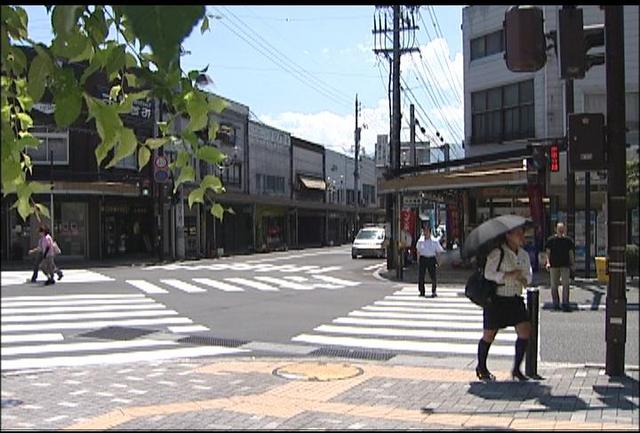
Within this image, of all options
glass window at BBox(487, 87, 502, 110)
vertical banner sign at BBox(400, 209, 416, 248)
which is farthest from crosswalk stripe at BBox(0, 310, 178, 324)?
glass window at BBox(487, 87, 502, 110)

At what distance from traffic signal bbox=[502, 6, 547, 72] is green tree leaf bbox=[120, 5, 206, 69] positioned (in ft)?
15.2

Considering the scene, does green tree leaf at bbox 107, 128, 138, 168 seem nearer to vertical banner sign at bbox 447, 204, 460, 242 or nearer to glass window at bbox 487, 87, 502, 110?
glass window at bbox 487, 87, 502, 110

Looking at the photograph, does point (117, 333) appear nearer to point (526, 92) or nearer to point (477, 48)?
point (526, 92)

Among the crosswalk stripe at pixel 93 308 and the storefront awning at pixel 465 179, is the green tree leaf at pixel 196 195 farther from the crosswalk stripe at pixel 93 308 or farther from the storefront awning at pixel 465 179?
the storefront awning at pixel 465 179

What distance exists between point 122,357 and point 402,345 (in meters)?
4.14

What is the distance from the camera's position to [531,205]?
2338 centimetres

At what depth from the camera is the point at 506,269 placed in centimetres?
783

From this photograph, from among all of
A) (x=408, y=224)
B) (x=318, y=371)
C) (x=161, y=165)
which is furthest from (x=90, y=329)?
(x=408, y=224)

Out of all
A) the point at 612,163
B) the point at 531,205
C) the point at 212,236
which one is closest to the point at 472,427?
the point at 612,163

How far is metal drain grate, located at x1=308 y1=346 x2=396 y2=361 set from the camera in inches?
408

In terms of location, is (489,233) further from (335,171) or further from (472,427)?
(335,171)

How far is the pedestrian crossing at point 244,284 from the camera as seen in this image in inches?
823

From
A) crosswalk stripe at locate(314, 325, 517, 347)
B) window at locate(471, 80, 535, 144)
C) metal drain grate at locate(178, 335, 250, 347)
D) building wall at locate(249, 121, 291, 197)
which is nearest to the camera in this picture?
metal drain grate at locate(178, 335, 250, 347)

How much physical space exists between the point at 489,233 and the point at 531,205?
16122mm
